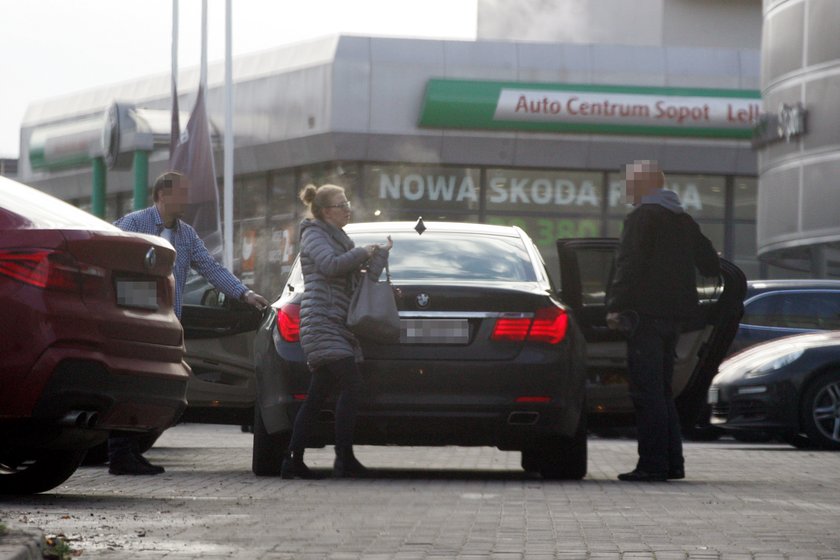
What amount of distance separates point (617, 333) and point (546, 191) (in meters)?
25.2

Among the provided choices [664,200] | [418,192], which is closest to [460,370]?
[664,200]

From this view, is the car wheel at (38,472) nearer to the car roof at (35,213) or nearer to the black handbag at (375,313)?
the car roof at (35,213)

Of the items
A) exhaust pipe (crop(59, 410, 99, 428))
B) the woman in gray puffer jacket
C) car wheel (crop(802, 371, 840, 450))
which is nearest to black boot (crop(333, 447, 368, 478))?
the woman in gray puffer jacket

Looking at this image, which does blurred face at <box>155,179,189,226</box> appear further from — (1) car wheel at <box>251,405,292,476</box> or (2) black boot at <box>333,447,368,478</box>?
(2) black boot at <box>333,447,368,478</box>

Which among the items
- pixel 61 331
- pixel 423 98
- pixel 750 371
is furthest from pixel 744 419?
pixel 423 98

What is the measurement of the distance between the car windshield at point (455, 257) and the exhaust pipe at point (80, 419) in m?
2.61

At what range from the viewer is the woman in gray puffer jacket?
9.59 meters

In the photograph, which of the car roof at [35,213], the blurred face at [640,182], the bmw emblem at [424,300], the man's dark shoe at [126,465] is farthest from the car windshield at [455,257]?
the car roof at [35,213]

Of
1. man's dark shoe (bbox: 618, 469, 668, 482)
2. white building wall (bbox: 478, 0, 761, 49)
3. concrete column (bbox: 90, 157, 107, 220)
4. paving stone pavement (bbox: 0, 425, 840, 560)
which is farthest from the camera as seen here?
white building wall (bbox: 478, 0, 761, 49)

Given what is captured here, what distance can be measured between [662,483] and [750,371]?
4.85 metres

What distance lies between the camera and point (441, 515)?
7762 millimetres

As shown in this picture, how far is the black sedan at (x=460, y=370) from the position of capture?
31.5 feet

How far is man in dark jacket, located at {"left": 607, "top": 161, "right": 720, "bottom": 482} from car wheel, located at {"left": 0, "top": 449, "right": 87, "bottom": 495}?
3.19 metres

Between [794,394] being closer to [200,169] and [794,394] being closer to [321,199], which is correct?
[321,199]
